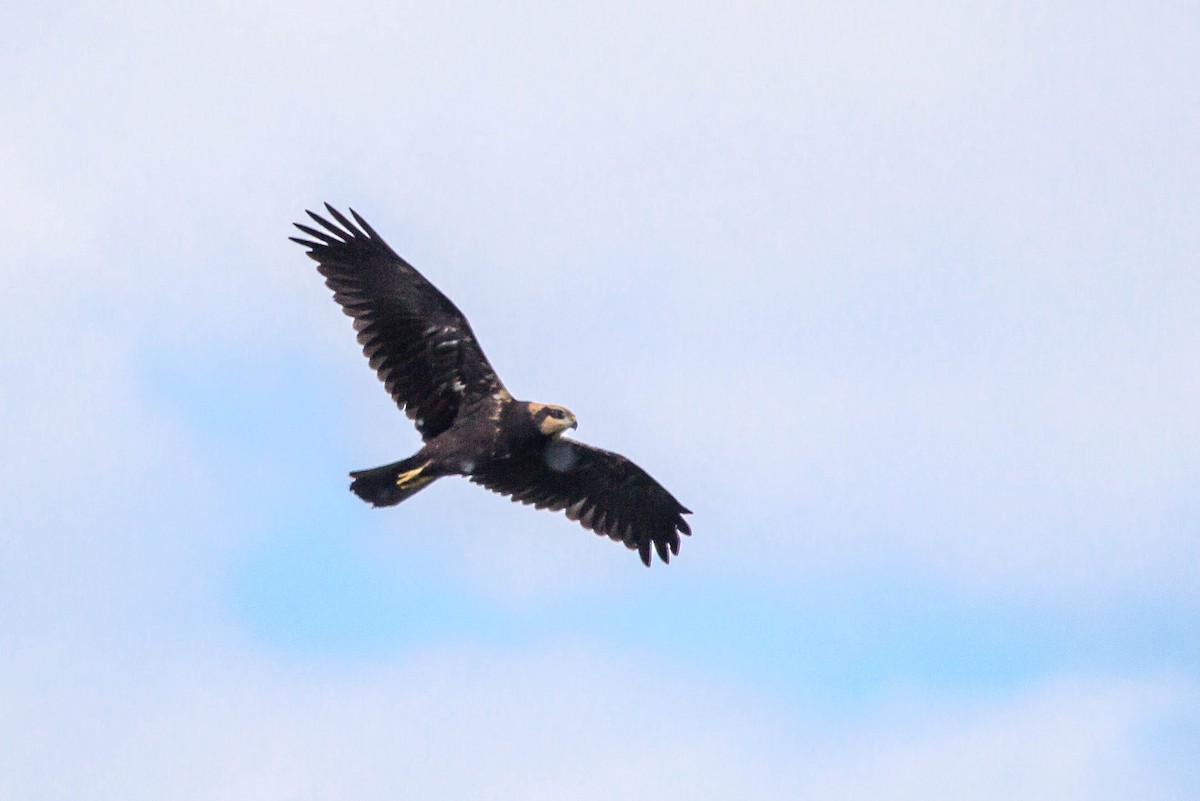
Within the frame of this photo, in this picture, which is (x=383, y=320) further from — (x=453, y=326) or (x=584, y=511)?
(x=584, y=511)

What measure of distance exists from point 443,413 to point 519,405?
923 mm

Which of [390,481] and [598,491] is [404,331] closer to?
[390,481]

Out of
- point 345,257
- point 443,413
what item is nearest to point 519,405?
point 443,413

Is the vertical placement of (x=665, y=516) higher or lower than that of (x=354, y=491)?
higher

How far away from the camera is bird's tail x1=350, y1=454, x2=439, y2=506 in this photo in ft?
59.2

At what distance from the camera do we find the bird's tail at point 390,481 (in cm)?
1804

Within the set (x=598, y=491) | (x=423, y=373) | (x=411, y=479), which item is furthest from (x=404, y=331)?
(x=598, y=491)

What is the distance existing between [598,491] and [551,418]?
2.58 metres

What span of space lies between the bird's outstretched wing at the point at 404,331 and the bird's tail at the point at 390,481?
676 mm

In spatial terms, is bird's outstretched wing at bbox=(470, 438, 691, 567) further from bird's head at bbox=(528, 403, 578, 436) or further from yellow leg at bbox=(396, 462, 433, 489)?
yellow leg at bbox=(396, 462, 433, 489)

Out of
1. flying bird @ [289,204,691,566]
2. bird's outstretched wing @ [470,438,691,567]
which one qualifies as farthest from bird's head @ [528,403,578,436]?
bird's outstretched wing @ [470,438,691,567]

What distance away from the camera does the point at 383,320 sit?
18703 millimetres

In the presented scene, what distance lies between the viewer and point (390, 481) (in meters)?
18.1

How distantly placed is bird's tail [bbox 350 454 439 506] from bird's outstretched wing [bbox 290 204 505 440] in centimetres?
68
